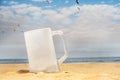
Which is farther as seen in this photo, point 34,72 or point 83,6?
Result: point 83,6

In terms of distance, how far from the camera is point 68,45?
342 cm

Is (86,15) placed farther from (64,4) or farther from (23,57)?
(23,57)

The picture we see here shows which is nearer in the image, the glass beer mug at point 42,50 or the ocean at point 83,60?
the glass beer mug at point 42,50

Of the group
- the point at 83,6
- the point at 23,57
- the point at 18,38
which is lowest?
the point at 23,57

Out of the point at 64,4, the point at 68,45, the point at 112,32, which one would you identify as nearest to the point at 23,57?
the point at 68,45

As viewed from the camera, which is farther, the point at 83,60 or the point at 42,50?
the point at 83,60

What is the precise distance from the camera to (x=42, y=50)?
6.72 feet

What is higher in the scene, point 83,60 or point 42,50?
point 42,50

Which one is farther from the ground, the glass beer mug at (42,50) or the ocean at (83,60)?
the glass beer mug at (42,50)

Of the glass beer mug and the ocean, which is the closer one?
the glass beer mug

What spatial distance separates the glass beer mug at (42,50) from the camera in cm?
202

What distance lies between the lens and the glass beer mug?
2.02 metres

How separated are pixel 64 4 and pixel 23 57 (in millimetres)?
801

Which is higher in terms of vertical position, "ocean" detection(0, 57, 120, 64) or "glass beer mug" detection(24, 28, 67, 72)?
"glass beer mug" detection(24, 28, 67, 72)
